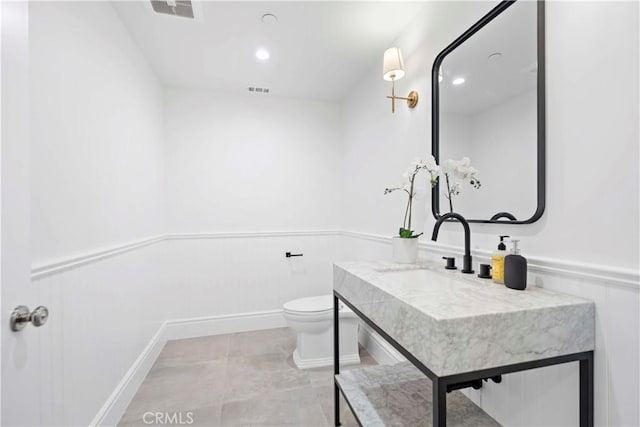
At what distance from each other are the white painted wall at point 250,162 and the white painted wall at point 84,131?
59 centimetres

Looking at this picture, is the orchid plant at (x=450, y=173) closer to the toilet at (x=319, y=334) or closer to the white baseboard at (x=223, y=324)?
the toilet at (x=319, y=334)

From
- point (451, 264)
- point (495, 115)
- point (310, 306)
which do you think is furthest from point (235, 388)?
point (495, 115)

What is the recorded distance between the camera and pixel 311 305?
2365 mm

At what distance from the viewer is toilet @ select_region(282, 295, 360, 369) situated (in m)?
2.22

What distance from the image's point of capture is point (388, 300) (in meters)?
1.06

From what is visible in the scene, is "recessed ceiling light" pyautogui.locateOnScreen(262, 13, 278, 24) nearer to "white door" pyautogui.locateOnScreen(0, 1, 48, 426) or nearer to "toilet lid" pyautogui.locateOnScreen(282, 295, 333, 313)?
"white door" pyautogui.locateOnScreen(0, 1, 48, 426)

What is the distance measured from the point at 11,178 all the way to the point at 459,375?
1.26 metres

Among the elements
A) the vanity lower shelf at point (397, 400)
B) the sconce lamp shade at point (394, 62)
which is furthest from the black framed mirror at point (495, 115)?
the vanity lower shelf at point (397, 400)

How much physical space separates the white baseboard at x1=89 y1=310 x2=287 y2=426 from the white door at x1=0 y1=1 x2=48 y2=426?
3.98 ft

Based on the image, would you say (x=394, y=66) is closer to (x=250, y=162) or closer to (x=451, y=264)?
(x=451, y=264)

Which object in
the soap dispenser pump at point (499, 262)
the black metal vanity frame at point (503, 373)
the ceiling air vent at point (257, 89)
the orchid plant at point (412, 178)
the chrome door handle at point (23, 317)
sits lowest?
the black metal vanity frame at point (503, 373)

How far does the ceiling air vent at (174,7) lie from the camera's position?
167 centimetres

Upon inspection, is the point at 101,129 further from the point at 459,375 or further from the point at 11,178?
the point at 459,375

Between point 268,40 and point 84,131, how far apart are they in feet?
4.29
